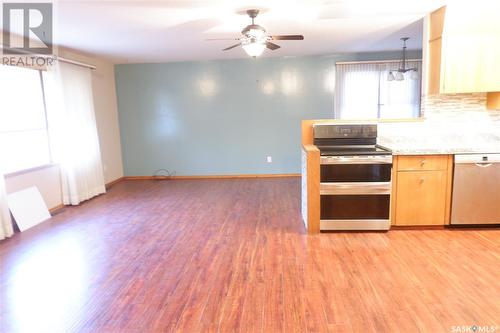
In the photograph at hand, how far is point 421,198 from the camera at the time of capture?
3561mm

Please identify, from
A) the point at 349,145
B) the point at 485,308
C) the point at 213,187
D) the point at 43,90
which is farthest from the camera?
the point at 213,187

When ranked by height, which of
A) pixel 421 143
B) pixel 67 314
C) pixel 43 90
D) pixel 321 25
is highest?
pixel 321 25

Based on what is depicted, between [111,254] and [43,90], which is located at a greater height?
[43,90]

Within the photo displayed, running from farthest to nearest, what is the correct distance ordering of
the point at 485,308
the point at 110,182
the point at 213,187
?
the point at 110,182 < the point at 213,187 < the point at 485,308

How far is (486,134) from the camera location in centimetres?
391

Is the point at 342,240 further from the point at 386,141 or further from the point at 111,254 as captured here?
the point at 111,254

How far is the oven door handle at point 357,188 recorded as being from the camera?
3.45 meters

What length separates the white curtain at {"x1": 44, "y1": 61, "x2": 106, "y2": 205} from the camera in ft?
15.9

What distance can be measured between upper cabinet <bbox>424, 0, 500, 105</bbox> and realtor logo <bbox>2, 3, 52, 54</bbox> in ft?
13.1

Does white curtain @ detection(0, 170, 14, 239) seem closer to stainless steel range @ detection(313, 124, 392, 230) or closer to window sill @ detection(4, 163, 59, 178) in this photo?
window sill @ detection(4, 163, 59, 178)

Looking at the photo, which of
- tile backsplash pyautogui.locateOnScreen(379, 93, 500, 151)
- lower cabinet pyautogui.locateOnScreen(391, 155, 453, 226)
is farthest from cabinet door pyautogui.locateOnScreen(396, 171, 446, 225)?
tile backsplash pyautogui.locateOnScreen(379, 93, 500, 151)

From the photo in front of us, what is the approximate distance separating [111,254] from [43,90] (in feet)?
9.90

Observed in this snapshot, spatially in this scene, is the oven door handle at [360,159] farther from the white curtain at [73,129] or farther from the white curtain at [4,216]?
the white curtain at [73,129]

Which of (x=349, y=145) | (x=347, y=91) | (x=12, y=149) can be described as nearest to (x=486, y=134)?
(x=349, y=145)
